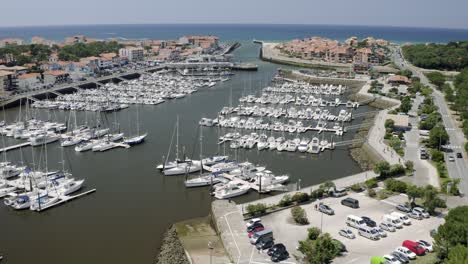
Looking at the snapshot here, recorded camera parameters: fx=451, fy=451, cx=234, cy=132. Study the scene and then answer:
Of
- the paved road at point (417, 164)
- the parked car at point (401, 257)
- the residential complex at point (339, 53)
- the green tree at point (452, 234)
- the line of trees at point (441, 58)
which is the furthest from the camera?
the residential complex at point (339, 53)

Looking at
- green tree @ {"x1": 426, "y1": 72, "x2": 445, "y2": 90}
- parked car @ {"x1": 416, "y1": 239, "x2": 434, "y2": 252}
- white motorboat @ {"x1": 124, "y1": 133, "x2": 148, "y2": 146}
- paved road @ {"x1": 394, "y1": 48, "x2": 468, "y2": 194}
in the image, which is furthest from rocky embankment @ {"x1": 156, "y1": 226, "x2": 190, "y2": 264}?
green tree @ {"x1": 426, "y1": 72, "x2": 445, "y2": 90}

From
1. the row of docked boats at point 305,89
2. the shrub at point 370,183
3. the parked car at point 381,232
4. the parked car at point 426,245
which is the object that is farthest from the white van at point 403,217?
the row of docked boats at point 305,89

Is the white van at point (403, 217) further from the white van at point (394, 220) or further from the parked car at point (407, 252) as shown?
the parked car at point (407, 252)

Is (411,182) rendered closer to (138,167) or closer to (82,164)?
(138,167)

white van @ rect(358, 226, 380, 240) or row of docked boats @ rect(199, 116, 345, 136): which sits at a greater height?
row of docked boats @ rect(199, 116, 345, 136)

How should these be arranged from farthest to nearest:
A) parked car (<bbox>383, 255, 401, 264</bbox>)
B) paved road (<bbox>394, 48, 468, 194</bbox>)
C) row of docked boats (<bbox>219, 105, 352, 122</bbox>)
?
row of docked boats (<bbox>219, 105, 352, 122</bbox>) < paved road (<bbox>394, 48, 468, 194</bbox>) < parked car (<bbox>383, 255, 401, 264</bbox>)

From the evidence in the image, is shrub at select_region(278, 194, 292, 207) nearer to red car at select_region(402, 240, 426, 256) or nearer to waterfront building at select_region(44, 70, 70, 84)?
red car at select_region(402, 240, 426, 256)
